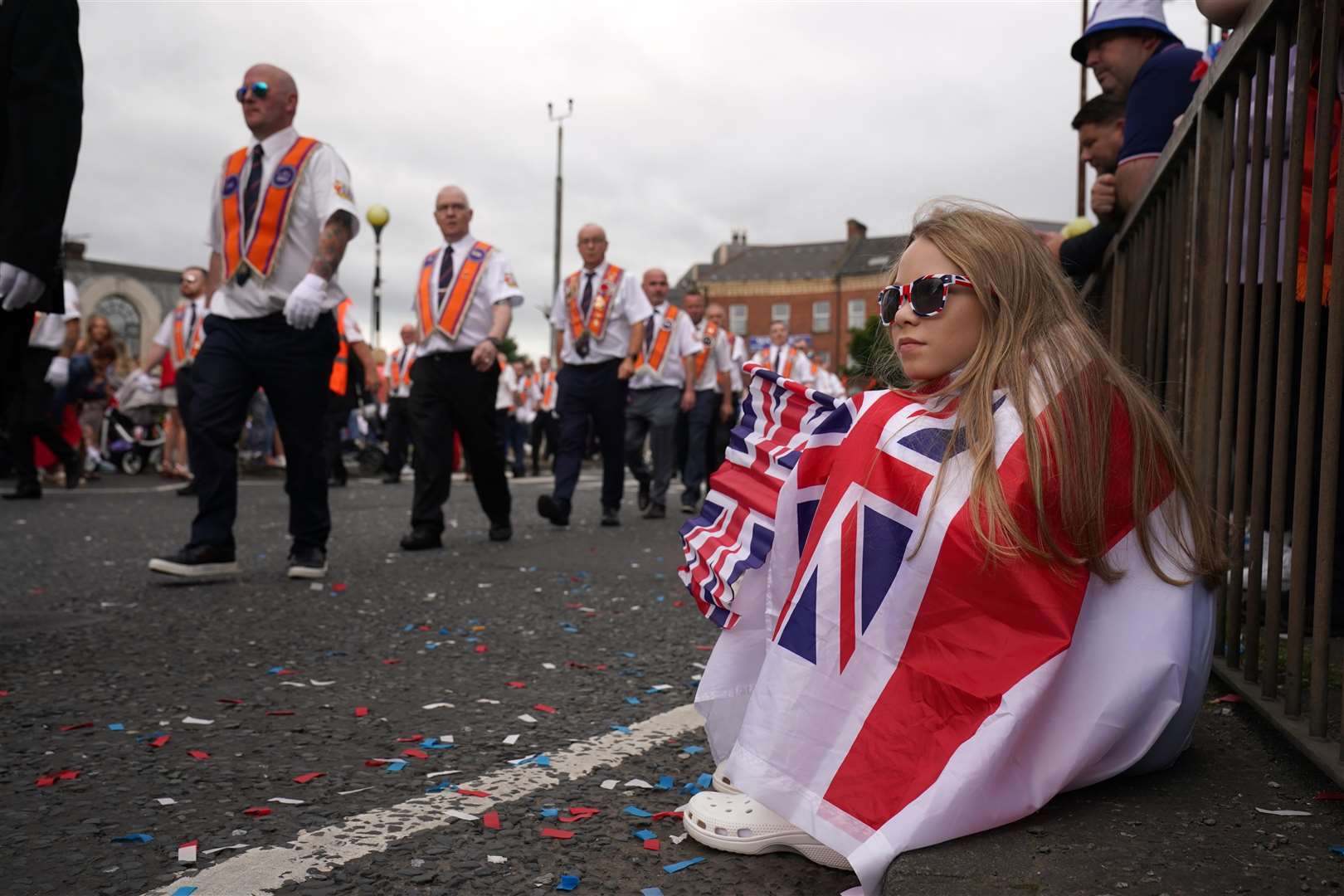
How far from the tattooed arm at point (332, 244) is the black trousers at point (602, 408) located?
349 centimetres

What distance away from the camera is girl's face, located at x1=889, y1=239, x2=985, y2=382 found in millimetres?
2129

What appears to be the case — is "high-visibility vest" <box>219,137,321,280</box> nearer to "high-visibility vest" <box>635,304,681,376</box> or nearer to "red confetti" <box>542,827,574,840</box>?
"red confetti" <box>542,827,574,840</box>

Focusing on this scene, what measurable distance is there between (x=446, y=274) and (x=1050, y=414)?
5865mm

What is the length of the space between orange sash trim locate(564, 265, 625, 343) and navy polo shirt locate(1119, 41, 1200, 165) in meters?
5.28

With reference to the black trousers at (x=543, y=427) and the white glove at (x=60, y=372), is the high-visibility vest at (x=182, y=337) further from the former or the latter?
the black trousers at (x=543, y=427)

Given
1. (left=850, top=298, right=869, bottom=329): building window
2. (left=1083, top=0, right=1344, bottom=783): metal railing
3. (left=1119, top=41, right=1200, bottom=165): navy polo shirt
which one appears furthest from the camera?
(left=850, top=298, right=869, bottom=329): building window

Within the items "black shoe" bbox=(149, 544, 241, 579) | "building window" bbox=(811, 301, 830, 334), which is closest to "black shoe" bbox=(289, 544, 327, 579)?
"black shoe" bbox=(149, 544, 241, 579)

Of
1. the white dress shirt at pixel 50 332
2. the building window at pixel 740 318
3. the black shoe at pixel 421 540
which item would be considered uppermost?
the building window at pixel 740 318

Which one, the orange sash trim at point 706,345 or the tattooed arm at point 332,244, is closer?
the tattooed arm at point 332,244

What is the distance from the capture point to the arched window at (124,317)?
129 feet

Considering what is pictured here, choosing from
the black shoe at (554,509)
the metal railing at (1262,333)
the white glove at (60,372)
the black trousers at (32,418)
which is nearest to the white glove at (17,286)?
the metal railing at (1262,333)

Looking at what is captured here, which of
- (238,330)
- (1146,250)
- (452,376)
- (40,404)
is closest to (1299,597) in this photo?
(1146,250)

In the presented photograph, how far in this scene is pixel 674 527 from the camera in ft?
28.7

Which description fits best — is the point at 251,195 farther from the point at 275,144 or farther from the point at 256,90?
the point at 256,90
